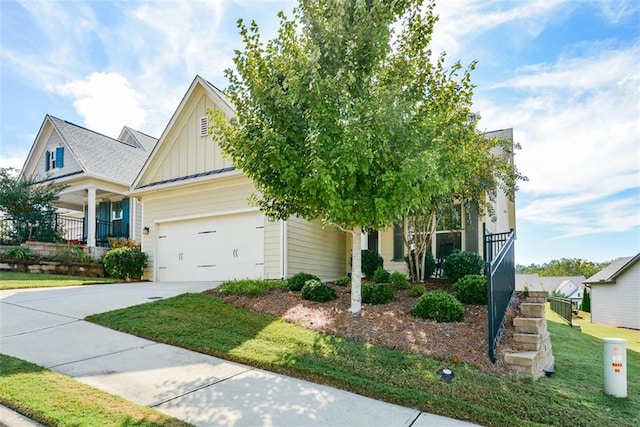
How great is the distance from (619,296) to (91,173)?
1072 inches

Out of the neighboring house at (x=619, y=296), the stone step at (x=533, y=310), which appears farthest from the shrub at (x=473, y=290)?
the neighboring house at (x=619, y=296)

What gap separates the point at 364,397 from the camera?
4086mm

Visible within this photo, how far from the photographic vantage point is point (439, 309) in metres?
6.04

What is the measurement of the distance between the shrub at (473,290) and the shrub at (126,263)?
1043cm

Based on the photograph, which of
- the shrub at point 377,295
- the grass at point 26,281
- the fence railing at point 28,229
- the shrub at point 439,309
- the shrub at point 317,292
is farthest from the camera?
Result: the fence railing at point 28,229

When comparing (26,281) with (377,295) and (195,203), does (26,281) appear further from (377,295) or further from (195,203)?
(377,295)

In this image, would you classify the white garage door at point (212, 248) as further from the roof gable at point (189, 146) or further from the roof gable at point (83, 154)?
the roof gable at point (83, 154)

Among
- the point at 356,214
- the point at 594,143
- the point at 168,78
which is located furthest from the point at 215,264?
the point at 594,143

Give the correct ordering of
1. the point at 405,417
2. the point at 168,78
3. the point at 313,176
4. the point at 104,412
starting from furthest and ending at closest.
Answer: the point at 168,78 < the point at 313,176 < the point at 405,417 < the point at 104,412

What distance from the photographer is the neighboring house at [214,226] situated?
10938 millimetres

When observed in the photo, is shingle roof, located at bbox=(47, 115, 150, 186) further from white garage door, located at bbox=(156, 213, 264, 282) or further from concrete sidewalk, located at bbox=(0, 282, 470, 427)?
concrete sidewalk, located at bbox=(0, 282, 470, 427)

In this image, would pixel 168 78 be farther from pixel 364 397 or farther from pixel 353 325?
pixel 364 397

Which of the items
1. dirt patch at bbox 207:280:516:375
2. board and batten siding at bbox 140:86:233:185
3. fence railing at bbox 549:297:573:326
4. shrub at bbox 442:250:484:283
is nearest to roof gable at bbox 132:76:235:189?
board and batten siding at bbox 140:86:233:185

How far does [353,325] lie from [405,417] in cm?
231
